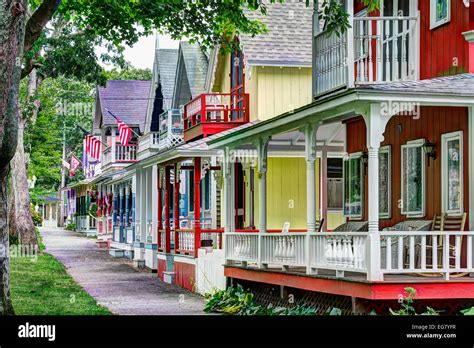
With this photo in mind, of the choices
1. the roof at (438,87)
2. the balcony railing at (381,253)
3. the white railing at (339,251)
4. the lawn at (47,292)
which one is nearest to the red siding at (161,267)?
the lawn at (47,292)

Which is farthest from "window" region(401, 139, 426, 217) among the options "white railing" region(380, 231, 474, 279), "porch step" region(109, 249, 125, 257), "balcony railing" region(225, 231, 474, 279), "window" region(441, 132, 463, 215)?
"porch step" region(109, 249, 125, 257)

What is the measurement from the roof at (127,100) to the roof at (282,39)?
2463cm

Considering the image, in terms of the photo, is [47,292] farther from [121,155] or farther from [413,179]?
[121,155]

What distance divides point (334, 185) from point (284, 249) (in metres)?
8.92

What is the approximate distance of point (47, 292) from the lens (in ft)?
82.7

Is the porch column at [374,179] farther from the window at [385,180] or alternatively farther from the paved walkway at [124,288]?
the paved walkway at [124,288]

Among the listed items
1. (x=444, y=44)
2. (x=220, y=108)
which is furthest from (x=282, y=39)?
(x=444, y=44)

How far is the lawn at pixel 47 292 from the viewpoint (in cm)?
2066

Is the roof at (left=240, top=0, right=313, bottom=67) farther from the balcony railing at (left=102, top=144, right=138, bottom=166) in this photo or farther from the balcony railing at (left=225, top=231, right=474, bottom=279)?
the balcony railing at (left=102, top=144, right=138, bottom=166)

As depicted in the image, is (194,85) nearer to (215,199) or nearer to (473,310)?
(215,199)

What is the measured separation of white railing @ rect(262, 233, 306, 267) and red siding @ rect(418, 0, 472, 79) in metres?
3.84
